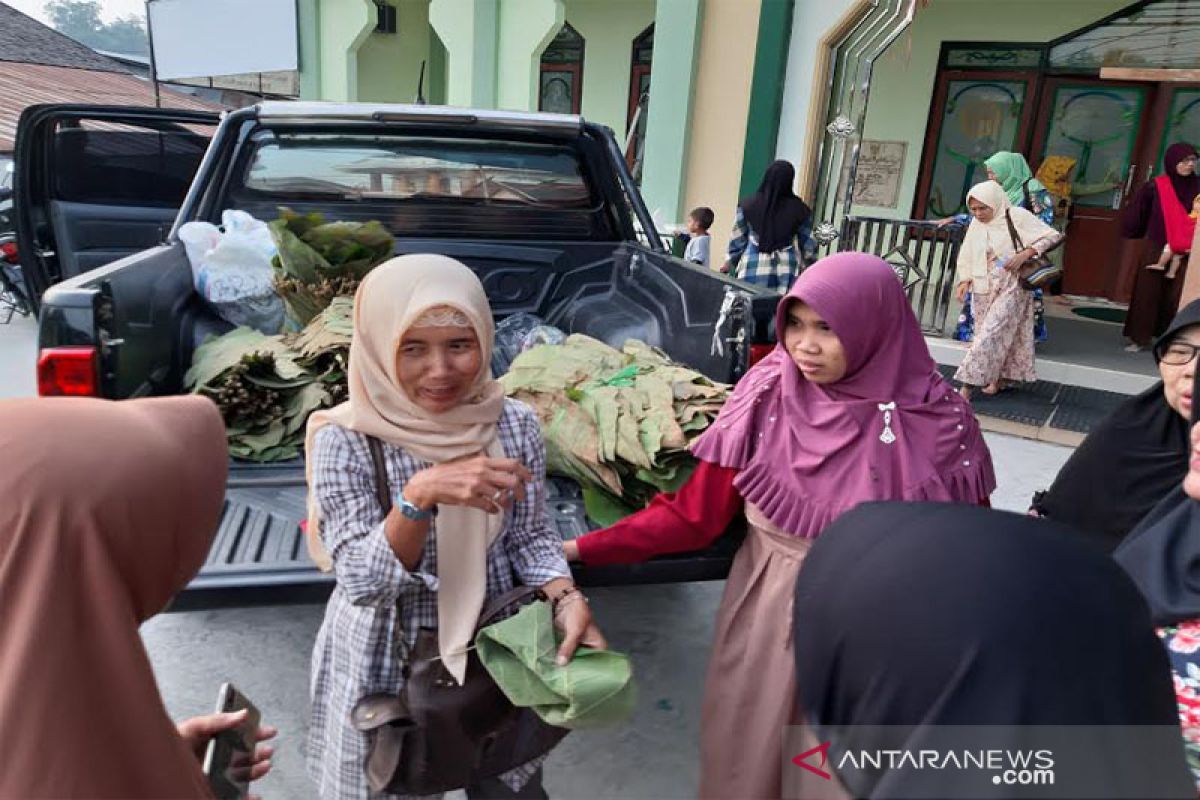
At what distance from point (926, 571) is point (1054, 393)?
22.0ft

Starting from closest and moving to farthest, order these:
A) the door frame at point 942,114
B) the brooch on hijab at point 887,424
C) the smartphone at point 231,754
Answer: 1. the smartphone at point 231,754
2. the brooch on hijab at point 887,424
3. the door frame at point 942,114

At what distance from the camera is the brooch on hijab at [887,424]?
1.86 m

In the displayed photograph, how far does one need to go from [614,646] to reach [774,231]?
144 inches

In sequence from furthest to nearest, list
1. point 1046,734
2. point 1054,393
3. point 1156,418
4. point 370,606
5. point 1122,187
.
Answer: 1. point 1122,187
2. point 1054,393
3. point 1156,418
4. point 370,606
5. point 1046,734

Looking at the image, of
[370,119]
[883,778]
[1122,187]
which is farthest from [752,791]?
[1122,187]

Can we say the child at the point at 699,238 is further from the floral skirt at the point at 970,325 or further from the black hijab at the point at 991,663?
the black hijab at the point at 991,663

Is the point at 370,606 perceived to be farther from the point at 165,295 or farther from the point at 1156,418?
A: the point at 1156,418

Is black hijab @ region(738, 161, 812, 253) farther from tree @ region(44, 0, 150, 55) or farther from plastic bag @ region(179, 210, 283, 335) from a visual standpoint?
tree @ region(44, 0, 150, 55)

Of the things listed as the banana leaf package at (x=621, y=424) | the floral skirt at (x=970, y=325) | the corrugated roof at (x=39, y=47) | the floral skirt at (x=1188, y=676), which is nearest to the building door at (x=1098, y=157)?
the floral skirt at (x=970, y=325)

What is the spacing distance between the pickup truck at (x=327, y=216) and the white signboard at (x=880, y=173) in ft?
23.1

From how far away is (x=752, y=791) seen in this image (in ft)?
6.24

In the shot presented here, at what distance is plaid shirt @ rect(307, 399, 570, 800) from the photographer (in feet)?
4.98

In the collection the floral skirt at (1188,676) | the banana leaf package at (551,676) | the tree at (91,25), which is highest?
the tree at (91,25)

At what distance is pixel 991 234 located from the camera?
20.0 feet
